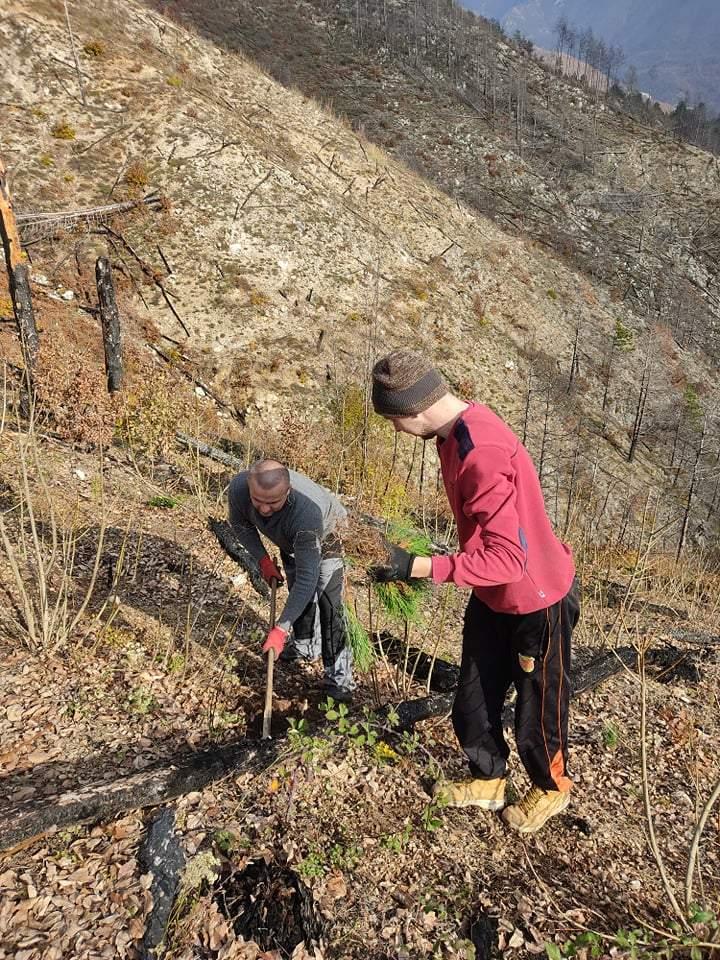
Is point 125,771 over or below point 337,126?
below

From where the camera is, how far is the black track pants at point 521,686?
2320mm

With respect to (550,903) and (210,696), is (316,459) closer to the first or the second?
(210,696)

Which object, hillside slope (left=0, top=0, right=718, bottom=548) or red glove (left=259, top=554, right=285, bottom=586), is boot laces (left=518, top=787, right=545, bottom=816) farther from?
hillside slope (left=0, top=0, right=718, bottom=548)

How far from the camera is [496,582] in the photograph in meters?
1.98

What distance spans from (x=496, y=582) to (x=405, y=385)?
2.52 feet

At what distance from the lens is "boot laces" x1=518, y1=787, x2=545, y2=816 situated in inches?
108

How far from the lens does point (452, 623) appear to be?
5.89 metres

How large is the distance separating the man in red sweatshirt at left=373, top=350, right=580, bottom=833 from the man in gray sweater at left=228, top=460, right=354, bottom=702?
730mm

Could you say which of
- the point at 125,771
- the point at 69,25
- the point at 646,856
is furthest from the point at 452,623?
the point at 69,25

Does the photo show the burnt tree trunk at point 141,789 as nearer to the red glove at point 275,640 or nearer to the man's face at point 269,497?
the red glove at point 275,640

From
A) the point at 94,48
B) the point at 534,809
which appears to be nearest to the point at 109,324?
the point at 534,809

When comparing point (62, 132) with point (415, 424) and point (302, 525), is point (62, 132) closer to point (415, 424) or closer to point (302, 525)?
point (302, 525)

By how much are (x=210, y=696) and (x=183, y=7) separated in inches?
1536

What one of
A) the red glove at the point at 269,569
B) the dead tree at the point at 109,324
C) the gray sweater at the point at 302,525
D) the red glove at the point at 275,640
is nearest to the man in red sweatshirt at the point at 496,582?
the gray sweater at the point at 302,525
